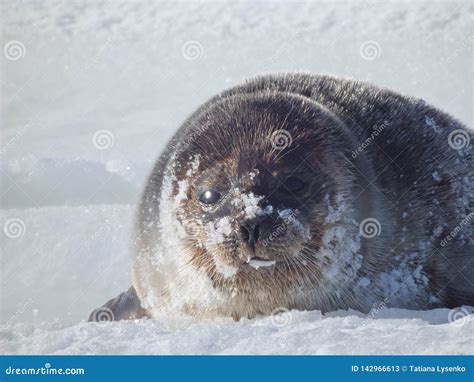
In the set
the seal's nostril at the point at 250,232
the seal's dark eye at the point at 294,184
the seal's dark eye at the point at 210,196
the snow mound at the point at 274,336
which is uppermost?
the seal's dark eye at the point at 210,196

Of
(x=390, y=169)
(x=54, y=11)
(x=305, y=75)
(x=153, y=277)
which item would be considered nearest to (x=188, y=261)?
(x=153, y=277)

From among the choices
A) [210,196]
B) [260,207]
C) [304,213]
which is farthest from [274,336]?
[210,196]

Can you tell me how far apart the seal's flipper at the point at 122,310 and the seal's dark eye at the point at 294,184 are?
1572mm

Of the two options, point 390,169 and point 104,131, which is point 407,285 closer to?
point 390,169

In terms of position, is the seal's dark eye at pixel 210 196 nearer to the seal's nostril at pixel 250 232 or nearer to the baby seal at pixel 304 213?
the baby seal at pixel 304 213

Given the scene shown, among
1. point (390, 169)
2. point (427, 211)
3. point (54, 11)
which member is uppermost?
point (54, 11)

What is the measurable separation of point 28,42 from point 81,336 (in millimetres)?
2202

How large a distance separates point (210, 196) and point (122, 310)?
1.71 metres

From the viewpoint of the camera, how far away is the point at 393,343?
2.94 meters

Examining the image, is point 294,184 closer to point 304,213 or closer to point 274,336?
Answer: point 304,213

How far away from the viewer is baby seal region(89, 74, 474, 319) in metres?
3.63

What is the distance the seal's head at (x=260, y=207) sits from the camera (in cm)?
353

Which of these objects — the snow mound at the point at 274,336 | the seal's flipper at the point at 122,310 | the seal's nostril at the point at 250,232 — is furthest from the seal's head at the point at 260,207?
the seal's flipper at the point at 122,310

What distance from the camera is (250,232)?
11.1ft
